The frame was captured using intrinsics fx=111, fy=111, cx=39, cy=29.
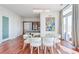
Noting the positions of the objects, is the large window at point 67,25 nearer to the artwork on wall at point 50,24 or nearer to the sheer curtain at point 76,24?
the artwork on wall at point 50,24

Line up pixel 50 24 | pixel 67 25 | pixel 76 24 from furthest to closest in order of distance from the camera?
pixel 50 24, pixel 67 25, pixel 76 24

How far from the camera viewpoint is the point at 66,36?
8.80m

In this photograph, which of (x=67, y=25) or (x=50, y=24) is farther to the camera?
(x=50, y=24)

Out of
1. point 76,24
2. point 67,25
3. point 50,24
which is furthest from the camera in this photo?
point 50,24

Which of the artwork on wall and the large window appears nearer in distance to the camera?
the large window

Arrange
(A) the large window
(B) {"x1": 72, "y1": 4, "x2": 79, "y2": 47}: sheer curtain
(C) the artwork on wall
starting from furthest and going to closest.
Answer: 1. (C) the artwork on wall
2. (A) the large window
3. (B) {"x1": 72, "y1": 4, "x2": 79, "y2": 47}: sheer curtain

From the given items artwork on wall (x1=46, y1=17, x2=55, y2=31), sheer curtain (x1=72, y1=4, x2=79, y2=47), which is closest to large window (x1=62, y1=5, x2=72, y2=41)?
artwork on wall (x1=46, y1=17, x2=55, y2=31)

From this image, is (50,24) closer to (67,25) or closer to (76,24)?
(67,25)

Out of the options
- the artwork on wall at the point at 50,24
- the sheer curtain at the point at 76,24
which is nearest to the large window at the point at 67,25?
the artwork on wall at the point at 50,24

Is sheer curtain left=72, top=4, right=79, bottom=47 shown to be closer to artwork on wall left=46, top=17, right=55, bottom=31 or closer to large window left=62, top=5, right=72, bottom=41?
large window left=62, top=5, right=72, bottom=41

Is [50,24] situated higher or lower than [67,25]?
higher

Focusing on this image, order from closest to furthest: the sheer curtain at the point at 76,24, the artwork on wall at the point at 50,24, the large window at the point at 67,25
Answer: the sheer curtain at the point at 76,24 → the large window at the point at 67,25 → the artwork on wall at the point at 50,24

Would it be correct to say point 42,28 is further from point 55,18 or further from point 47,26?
point 55,18

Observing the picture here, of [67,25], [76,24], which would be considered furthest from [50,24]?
[76,24]
